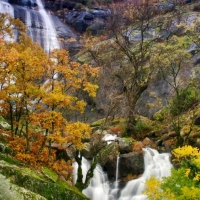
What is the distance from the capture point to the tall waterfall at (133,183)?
1479 cm

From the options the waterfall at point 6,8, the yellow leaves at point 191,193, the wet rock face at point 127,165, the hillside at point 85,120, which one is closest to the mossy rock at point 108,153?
the hillside at point 85,120

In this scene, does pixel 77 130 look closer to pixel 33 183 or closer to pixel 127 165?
pixel 33 183

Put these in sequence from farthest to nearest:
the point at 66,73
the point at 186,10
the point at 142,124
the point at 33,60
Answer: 1. the point at 186,10
2. the point at 142,124
3. the point at 66,73
4. the point at 33,60

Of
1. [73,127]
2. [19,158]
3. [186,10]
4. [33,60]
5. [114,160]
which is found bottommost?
[114,160]

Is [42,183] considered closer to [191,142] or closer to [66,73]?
[66,73]

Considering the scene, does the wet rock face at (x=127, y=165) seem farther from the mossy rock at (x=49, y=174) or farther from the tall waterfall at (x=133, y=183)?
the mossy rock at (x=49, y=174)

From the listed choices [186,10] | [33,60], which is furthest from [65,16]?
[33,60]

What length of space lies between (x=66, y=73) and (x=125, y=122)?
1133 cm

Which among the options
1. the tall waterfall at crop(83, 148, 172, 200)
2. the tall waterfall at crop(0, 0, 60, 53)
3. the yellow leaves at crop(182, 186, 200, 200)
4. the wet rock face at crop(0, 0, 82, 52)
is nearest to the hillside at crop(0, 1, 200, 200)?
the yellow leaves at crop(182, 186, 200, 200)

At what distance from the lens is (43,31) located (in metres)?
45.6

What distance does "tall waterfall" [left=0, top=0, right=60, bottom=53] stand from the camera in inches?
1711

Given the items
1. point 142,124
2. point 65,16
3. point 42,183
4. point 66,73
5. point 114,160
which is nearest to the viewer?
point 42,183

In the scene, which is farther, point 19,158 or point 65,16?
point 65,16

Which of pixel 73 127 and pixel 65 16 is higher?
pixel 65 16
